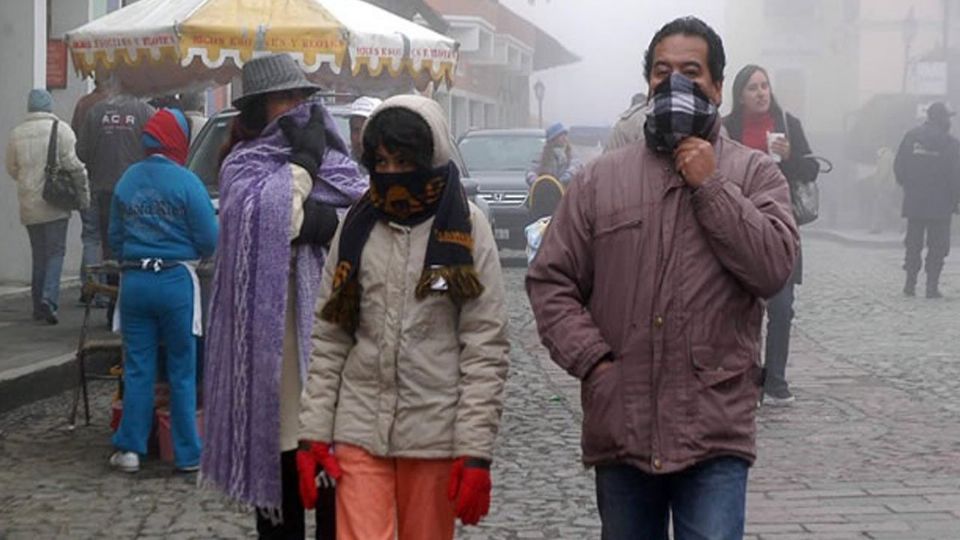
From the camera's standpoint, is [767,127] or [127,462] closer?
[127,462]

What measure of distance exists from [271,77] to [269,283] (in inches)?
24.2

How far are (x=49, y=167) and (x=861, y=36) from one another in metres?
49.6

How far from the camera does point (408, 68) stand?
1293cm

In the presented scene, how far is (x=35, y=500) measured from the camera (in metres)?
7.95

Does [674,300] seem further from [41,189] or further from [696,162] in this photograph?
[41,189]

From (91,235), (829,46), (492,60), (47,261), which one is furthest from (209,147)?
(829,46)

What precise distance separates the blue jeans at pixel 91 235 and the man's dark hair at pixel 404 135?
10317 mm

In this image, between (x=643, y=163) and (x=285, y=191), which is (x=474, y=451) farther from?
(x=285, y=191)

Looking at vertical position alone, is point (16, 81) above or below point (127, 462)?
A: above

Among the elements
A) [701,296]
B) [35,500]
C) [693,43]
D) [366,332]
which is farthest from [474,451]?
[35,500]

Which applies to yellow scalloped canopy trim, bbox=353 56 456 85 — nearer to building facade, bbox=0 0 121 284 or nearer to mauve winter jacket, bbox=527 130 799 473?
building facade, bbox=0 0 121 284

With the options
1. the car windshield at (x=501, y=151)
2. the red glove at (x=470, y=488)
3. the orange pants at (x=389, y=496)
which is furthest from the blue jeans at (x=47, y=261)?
the car windshield at (x=501, y=151)

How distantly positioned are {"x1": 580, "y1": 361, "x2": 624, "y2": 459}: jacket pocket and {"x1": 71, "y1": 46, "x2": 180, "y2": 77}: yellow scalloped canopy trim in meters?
7.97

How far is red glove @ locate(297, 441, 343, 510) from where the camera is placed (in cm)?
456
